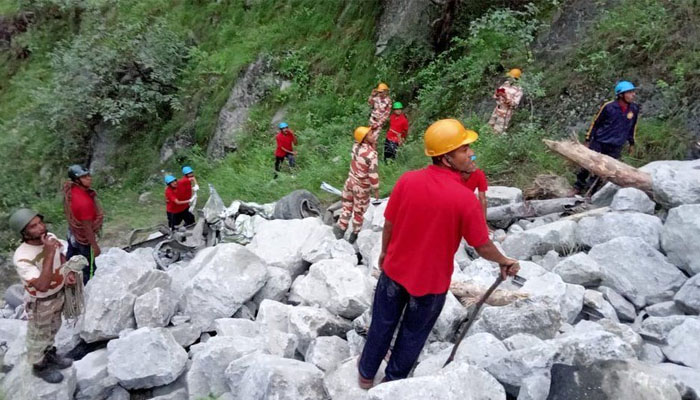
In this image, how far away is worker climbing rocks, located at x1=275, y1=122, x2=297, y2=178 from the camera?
11.2m

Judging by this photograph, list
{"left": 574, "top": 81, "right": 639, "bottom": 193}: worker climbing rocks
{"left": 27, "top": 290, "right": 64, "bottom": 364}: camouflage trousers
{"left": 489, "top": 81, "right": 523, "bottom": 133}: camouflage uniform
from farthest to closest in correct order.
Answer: {"left": 489, "top": 81, "right": 523, "bottom": 133}: camouflage uniform < {"left": 574, "top": 81, "right": 639, "bottom": 193}: worker climbing rocks < {"left": 27, "top": 290, "right": 64, "bottom": 364}: camouflage trousers

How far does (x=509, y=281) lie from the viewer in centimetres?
498

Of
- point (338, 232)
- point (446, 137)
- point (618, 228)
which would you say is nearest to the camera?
point (446, 137)

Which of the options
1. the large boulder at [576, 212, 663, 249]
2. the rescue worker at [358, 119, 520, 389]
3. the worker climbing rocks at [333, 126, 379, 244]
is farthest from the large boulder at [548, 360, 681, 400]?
the worker climbing rocks at [333, 126, 379, 244]

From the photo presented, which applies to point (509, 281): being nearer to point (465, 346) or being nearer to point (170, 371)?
point (465, 346)

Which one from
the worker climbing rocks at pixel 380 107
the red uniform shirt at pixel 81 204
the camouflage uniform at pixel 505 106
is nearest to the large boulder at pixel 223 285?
the red uniform shirt at pixel 81 204

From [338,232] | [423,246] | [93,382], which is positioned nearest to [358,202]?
[338,232]

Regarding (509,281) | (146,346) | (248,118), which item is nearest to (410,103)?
(248,118)

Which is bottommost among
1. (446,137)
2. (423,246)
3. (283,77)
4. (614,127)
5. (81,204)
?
(283,77)

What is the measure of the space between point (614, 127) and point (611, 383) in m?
4.56

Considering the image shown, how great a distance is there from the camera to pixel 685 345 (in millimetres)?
3951

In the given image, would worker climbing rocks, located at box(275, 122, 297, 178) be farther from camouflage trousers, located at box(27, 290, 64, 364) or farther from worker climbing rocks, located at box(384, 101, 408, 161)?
camouflage trousers, located at box(27, 290, 64, 364)

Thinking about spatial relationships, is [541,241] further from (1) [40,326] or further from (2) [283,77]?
(2) [283,77]

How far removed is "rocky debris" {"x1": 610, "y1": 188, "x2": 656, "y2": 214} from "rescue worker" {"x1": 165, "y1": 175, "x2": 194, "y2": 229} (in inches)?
230
